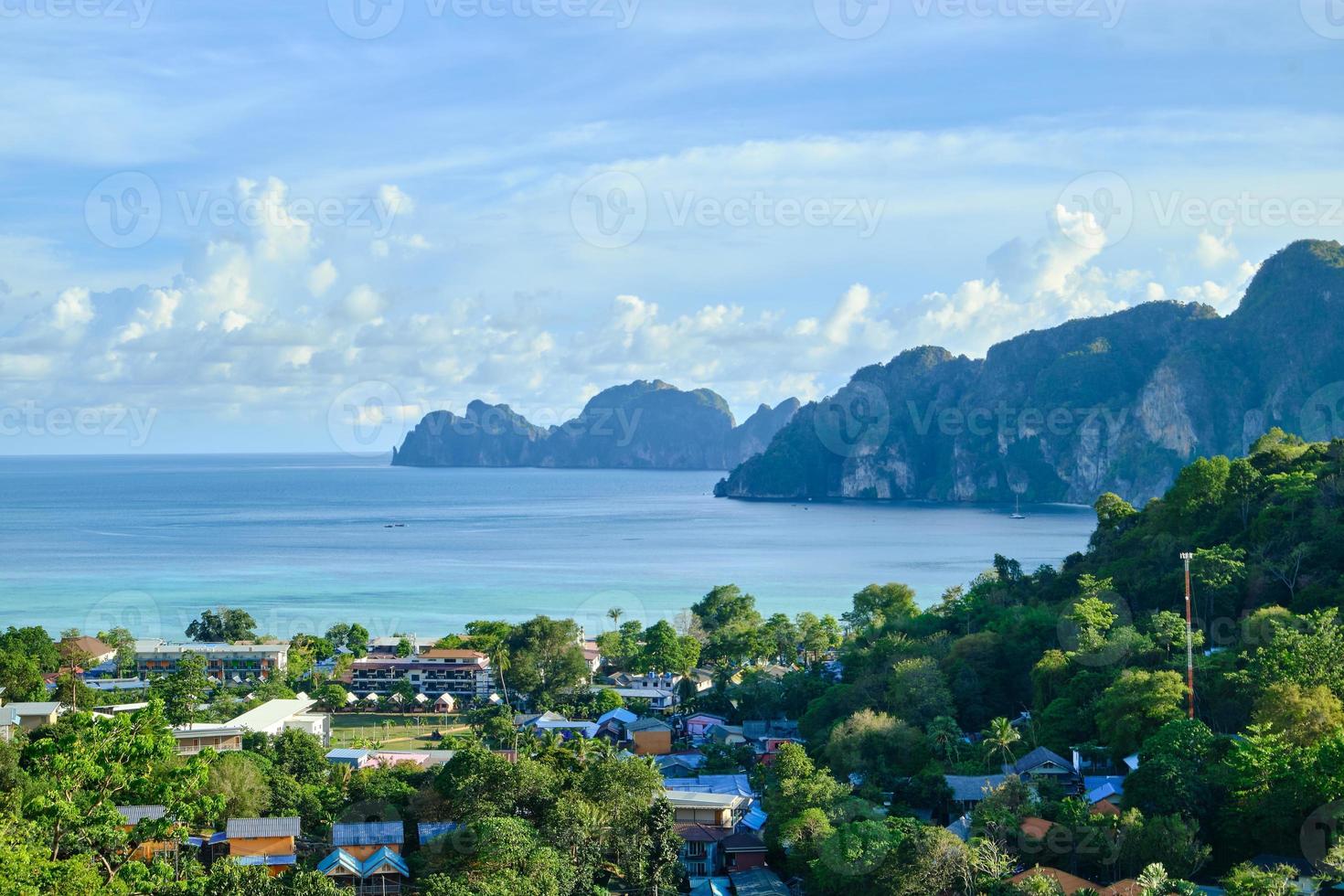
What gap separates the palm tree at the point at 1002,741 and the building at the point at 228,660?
1934 cm

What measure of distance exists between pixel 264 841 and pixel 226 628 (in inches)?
860

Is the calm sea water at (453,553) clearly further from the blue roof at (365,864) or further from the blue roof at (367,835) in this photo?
the blue roof at (365,864)

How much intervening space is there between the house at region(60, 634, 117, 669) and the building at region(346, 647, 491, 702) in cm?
660

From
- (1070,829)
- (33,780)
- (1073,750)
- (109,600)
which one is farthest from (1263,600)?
(109,600)

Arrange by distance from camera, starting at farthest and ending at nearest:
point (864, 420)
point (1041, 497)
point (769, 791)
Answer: point (864, 420)
point (1041, 497)
point (769, 791)

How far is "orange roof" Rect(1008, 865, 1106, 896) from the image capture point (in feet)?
43.9

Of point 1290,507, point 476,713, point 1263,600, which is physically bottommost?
point 476,713

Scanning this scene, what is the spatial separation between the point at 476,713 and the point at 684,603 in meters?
19.6

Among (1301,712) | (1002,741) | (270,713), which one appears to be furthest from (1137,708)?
(270,713)

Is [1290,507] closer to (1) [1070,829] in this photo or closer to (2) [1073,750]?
(2) [1073,750]

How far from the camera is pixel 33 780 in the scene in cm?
1504

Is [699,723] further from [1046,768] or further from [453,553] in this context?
[453,553]

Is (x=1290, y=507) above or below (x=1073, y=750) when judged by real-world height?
above

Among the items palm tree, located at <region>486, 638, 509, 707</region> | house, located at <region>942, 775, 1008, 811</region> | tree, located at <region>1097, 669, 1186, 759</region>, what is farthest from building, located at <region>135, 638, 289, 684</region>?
tree, located at <region>1097, 669, 1186, 759</region>
